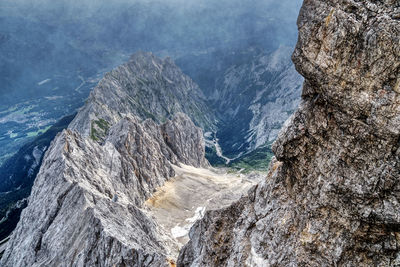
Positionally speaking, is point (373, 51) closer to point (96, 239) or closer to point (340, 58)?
point (340, 58)

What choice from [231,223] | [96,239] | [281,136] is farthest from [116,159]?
[281,136]

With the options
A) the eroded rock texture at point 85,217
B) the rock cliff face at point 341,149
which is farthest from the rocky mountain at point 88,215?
the rock cliff face at point 341,149

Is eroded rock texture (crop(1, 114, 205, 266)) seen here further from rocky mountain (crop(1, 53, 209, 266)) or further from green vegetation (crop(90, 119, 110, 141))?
green vegetation (crop(90, 119, 110, 141))

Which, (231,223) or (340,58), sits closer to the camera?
(340,58)

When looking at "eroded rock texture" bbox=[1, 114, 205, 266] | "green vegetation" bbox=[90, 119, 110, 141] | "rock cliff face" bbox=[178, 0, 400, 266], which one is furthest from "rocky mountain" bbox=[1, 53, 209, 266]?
"green vegetation" bbox=[90, 119, 110, 141]

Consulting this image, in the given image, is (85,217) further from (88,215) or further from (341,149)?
(341,149)

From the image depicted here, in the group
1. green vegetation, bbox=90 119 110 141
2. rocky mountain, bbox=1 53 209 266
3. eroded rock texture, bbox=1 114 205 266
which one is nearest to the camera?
eroded rock texture, bbox=1 114 205 266
